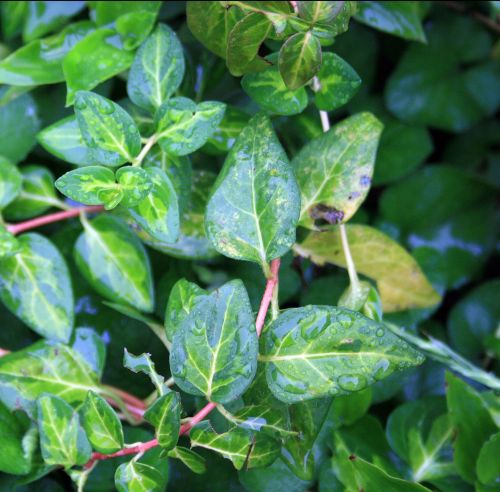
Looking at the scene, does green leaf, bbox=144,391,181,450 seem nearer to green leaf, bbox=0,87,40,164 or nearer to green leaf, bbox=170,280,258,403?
green leaf, bbox=170,280,258,403

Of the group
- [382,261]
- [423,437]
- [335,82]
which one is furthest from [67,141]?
[423,437]

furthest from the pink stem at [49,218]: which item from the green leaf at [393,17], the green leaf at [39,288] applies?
the green leaf at [393,17]

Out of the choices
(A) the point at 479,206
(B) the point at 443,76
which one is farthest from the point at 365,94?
(A) the point at 479,206

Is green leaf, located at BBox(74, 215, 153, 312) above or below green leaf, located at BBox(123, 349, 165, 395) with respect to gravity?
below

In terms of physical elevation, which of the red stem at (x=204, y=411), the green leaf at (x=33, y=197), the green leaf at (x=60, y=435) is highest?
the green leaf at (x=33, y=197)

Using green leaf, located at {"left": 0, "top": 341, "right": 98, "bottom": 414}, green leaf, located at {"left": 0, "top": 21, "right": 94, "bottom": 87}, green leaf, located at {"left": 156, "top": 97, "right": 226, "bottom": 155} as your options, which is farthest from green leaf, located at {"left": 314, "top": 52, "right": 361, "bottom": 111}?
green leaf, located at {"left": 0, "top": 341, "right": 98, "bottom": 414}

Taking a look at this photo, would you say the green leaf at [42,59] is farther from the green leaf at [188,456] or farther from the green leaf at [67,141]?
the green leaf at [188,456]
